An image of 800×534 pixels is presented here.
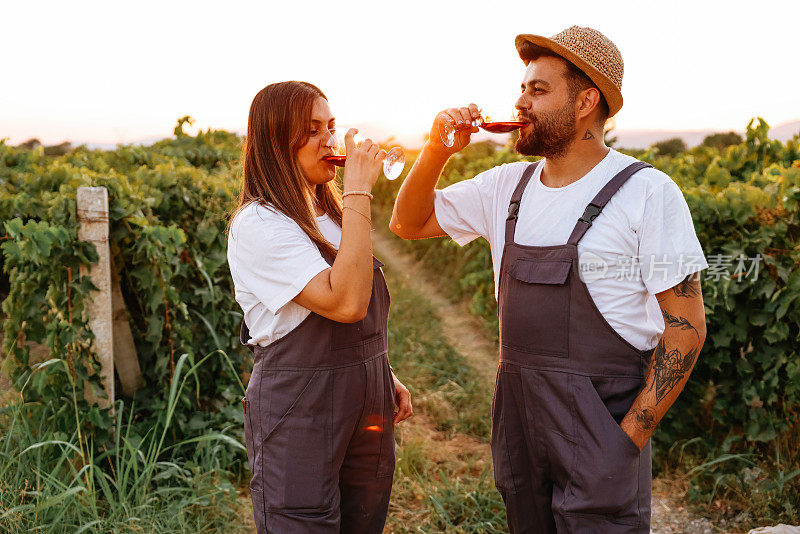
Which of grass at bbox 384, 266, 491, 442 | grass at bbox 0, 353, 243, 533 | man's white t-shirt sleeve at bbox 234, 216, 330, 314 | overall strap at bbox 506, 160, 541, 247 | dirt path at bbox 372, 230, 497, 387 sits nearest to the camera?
→ man's white t-shirt sleeve at bbox 234, 216, 330, 314

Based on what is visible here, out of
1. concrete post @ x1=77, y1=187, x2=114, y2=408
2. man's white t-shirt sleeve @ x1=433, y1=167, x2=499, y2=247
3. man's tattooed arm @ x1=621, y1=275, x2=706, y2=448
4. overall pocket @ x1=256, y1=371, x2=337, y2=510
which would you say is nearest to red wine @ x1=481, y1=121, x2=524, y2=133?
man's white t-shirt sleeve @ x1=433, y1=167, x2=499, y2=247

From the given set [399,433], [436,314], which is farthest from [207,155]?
[399,433]

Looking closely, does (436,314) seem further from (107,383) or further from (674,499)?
(107,383)

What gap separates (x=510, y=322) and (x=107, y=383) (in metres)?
Answer: 2.50

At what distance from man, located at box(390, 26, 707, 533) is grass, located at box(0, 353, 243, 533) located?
1970 millimetres

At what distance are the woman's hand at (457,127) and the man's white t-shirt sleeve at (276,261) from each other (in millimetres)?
711

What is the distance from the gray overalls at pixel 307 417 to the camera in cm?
212

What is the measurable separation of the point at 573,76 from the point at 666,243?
70 cm

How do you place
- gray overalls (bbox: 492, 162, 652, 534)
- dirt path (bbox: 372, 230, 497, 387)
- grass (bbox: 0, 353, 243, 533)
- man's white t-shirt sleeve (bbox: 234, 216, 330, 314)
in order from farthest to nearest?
dirt path (bbox: 372, 230, 497, 387) < grass (bbox: 0, 353, 243, 533) < gray overalls (bbox: 492, 162, 652, 534) < man's white t-shirt sleeve (bbox: 234, 216, 330, 314)

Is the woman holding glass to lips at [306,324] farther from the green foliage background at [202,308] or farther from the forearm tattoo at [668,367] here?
the green foliage background at [202,308]

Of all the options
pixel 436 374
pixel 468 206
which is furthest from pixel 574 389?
pixel 436 374

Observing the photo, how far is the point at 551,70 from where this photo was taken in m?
2.37

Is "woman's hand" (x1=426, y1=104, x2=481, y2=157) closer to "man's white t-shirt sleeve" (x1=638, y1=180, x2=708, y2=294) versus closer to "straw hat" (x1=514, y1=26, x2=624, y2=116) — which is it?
"straw hat" (x1=514, y1=26, x2=624, y2=116)

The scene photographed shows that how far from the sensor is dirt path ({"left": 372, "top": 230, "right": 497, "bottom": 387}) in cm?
727
